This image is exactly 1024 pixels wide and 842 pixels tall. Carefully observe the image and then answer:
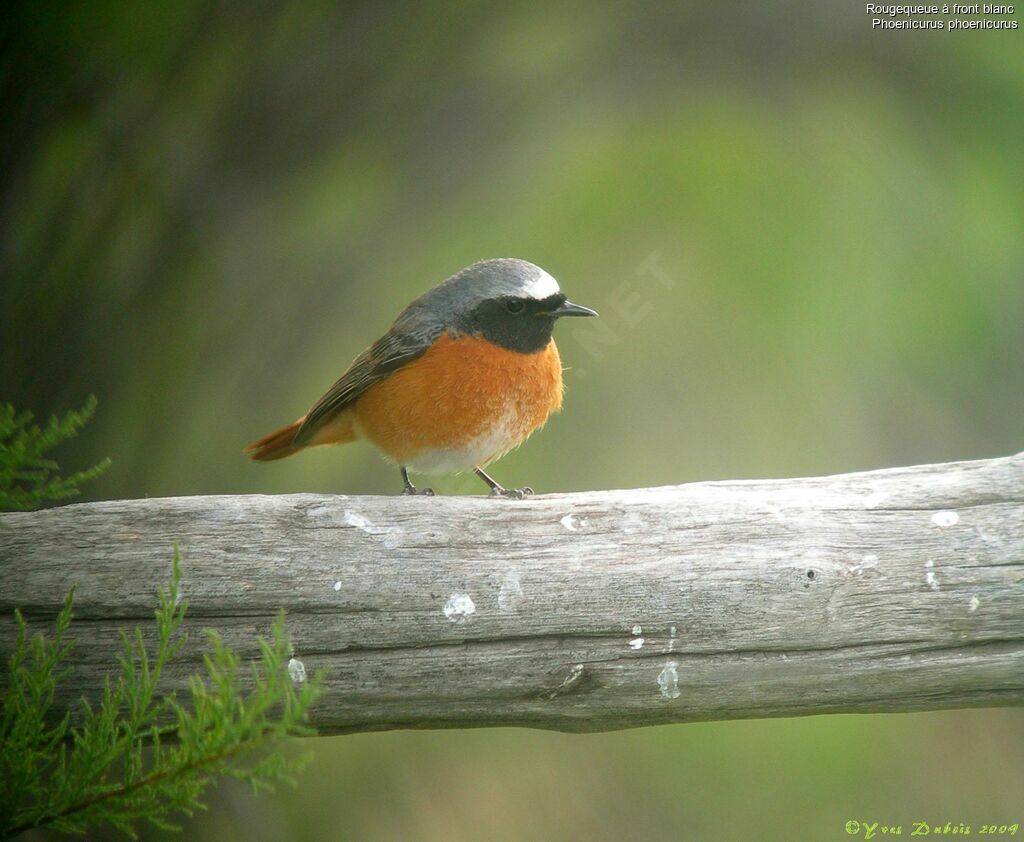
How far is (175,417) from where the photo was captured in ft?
18.4

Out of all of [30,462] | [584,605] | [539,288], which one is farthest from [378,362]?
[584,605]

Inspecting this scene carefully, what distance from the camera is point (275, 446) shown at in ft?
14.4

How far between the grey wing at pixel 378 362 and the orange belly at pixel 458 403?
0.04 metres

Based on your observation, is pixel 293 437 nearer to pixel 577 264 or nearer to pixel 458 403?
pixel 458 403

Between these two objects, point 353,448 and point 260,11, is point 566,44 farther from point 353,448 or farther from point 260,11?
point 353,448

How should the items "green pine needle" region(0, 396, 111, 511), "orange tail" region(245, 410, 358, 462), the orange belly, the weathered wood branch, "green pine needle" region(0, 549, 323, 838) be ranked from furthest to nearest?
"orange tail" region(245, 410, 358, 462) < the orange belly < "green pine needle" region(0, 396, 111, 511) < the weathered wood branch < "green pine needle" region(0, 549, 323, 838)

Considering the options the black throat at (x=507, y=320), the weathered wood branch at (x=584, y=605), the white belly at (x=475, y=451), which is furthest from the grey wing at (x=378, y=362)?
the weathered wood branch at (x=584, y=605)

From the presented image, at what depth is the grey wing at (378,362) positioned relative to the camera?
13.0 feet

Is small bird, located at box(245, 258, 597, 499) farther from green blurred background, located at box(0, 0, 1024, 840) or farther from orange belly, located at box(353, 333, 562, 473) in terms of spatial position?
green blurred background, located at box(0, 0, 1024, 840)

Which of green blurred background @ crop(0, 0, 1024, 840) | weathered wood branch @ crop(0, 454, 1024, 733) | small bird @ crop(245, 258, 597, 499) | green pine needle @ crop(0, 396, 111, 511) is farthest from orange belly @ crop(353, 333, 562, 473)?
green blurred background @ crop(0, 0, 1024, 840)

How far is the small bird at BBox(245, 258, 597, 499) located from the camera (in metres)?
3.86

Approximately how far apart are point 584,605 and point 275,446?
80.1 inches

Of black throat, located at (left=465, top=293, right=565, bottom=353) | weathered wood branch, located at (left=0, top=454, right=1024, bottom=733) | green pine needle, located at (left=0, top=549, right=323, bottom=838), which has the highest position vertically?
black throat, located at (left=465, top=293, right=565, bottom=353)

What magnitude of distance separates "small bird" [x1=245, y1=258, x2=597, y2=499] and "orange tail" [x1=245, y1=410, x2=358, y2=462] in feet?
0.48
